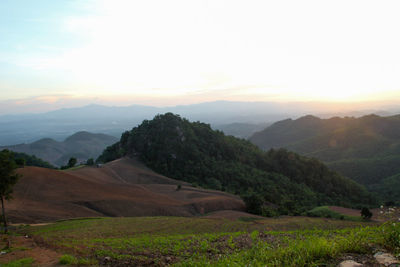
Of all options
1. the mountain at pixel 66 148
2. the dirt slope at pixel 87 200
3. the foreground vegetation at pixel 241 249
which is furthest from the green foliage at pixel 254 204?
the mountain at pixel 66 148

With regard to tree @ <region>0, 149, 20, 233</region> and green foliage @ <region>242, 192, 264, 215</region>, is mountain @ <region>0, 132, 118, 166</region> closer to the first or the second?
green foliage @ <region>242, 192, 264, 215</region>

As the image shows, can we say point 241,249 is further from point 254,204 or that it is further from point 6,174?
point 254,204

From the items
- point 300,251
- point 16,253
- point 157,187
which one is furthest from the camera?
point 157,187

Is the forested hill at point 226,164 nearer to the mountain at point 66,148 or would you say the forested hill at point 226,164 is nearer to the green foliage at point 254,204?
the green foliage at point 254,204

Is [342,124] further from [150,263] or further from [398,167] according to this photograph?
[150,263]

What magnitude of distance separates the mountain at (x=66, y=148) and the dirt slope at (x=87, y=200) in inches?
4707

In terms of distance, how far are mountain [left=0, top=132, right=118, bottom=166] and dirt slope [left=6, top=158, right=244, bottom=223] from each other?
392 ft

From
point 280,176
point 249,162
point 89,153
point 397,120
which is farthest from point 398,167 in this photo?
point 89,153

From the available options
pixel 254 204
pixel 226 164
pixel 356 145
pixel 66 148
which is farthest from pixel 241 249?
pixel 66 148

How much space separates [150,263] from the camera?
244 inches

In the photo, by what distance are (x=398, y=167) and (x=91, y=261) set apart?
86.8 metres

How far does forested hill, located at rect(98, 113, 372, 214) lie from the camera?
49.5 metres

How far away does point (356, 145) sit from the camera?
3871 inches

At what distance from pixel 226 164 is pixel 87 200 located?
Result: 3544 centimetres
